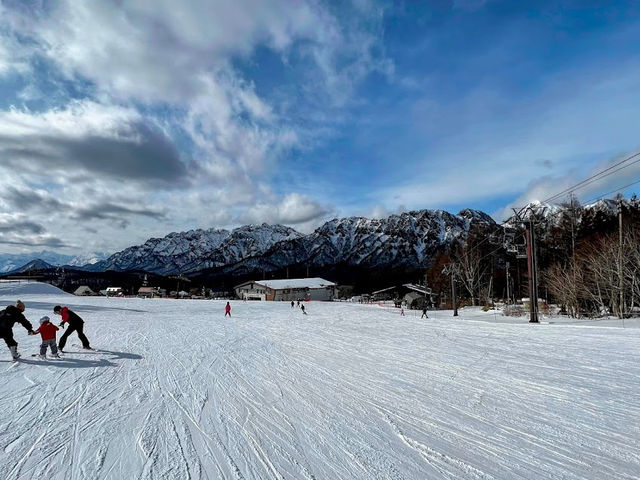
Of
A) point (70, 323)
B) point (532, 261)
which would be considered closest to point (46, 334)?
point (70, 323)

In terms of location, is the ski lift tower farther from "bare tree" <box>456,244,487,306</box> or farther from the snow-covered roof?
the snow-covered roof

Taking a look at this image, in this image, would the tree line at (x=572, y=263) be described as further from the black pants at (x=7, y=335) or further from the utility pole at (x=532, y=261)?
the black pants at (x=7, y=335)

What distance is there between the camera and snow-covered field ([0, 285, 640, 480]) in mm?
4688

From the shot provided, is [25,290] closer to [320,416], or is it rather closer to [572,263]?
[320,416]

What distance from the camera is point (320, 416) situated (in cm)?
654

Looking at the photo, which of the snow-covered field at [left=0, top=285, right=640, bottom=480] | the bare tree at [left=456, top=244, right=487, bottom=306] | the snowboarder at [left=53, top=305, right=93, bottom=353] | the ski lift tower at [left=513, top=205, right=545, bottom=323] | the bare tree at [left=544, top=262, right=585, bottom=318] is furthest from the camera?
the bare tree at [left=456, top=244, right=487, bottom=306]

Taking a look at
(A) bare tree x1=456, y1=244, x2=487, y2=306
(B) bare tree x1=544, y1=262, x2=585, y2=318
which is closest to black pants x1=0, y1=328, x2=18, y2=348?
(B) bare tree x1=544, y1=262, x2=585, y2=318

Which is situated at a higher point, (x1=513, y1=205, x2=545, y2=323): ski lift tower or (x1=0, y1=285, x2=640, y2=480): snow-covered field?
(x1=513, y1=205, x2=545, y2=323): ski lift tower

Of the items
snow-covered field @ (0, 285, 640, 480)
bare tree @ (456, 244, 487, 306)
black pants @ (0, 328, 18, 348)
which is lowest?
snow-covered field @ (0, 285, 640, 480)

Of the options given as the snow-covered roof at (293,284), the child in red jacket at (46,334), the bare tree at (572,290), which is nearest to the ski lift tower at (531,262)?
the bare tree at (572,290)

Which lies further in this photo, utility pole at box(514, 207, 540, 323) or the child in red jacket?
utility pole at box(514, 207, 540, 323)

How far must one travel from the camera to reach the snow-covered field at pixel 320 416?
4.69 meters

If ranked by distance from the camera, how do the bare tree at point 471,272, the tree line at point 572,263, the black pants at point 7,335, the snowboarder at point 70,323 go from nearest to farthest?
the black pants at point 7,335 → the snowboarder at point 70,323 → the tree line at point 572,263 → the bare tree at point 471,272

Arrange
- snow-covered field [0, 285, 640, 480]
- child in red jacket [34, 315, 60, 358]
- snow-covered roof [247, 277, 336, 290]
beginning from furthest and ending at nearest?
snow-covered roof [247, 277, 336, 290]
child in red jacket [34, 315, 60, 358]
snow-covered field [0, 285, 640, 480]
